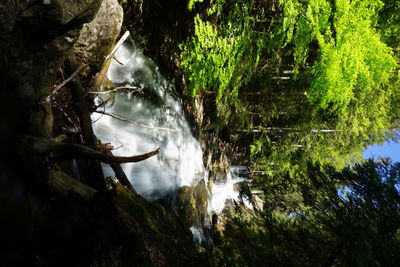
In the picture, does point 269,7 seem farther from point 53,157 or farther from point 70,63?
point 53,157

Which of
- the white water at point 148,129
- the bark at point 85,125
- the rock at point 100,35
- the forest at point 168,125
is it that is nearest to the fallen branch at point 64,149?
the forest at point 168,125

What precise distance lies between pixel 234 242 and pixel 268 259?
129 cm

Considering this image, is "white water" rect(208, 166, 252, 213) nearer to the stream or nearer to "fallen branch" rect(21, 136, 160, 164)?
the stream

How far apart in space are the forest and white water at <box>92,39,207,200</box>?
0.13 feet

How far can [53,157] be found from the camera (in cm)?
366

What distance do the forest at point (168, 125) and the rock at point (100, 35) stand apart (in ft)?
0.08

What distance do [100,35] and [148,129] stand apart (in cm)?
305

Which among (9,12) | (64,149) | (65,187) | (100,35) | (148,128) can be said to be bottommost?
(65,187)

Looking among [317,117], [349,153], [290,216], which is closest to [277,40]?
[290,216]

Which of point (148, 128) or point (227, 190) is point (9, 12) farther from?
point (227, 190)

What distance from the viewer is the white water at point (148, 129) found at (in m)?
7.44

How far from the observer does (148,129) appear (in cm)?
848

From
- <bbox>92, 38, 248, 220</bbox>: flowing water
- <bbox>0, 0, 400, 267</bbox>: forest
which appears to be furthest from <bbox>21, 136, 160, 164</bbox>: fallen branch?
<bbox>92, 38, 248, 220</bbox>: flowing water

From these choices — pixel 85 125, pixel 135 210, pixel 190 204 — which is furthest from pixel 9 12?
pixel 190 204
